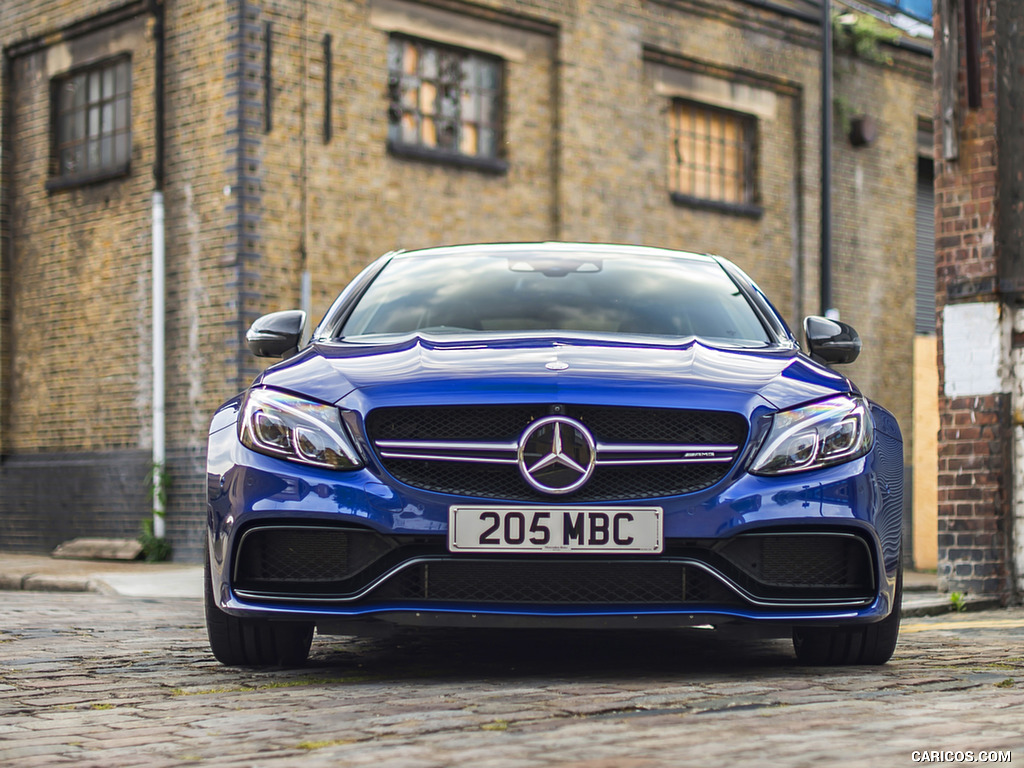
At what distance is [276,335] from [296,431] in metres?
1.12

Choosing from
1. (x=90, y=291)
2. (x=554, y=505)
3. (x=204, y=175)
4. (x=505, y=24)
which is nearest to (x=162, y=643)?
(x=554, y=505)

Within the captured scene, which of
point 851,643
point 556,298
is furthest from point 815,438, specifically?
point 556,298

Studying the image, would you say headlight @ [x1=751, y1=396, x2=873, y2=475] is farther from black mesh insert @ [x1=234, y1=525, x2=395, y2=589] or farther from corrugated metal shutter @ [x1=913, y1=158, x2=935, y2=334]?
corrugated metal shutter @ [x1=913, y1=158, x2=935, y2=334]

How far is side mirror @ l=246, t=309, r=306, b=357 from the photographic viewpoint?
5.84 metres

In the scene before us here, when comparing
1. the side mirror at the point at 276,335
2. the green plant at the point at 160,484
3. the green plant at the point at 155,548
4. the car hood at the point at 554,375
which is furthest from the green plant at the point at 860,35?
the car hood at the point at 554,375

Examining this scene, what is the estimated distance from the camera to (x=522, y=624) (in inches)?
183

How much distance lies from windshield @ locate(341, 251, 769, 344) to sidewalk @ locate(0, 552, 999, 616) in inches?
149

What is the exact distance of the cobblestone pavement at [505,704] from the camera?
3549 millimetres

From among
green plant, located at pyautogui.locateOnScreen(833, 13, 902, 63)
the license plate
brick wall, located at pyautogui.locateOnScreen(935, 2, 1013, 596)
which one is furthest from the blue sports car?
green plant, located at pyautogui.locateOnScreen(833, 13, 902, 63)

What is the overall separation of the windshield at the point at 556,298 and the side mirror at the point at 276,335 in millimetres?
193

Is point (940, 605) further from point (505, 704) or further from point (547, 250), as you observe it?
point (505, 704)

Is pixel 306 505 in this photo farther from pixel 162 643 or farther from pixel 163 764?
pixel 162 643

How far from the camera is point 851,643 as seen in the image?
5238mm

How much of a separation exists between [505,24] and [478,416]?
43.9 feet
